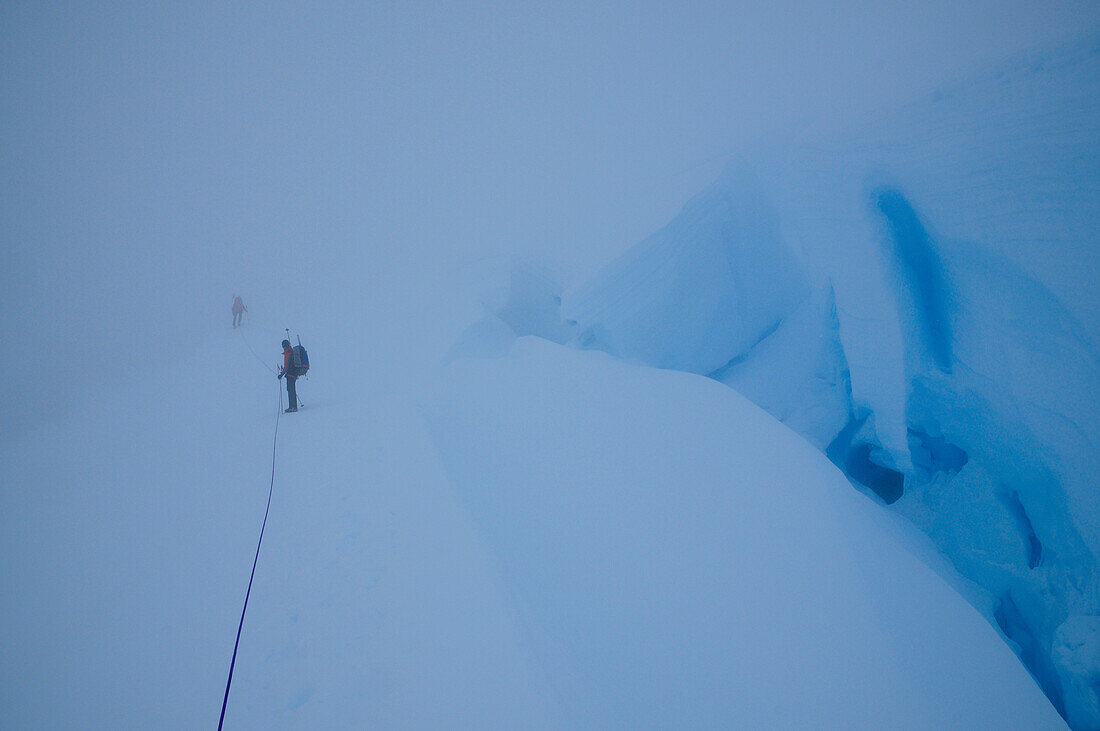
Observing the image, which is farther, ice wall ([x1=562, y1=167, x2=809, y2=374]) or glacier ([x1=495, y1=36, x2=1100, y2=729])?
ice wall ([x1=562, y1=167, x2=809, y2=374])

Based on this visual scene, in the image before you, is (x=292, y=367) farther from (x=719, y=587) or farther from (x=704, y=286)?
(x=719, y=587)

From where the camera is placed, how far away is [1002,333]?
3621 mm

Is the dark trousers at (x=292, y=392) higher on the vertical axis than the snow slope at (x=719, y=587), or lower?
higher

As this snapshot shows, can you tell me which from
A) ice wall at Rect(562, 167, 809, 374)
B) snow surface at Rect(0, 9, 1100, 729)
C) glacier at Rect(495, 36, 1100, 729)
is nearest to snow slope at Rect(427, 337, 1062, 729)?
snow surface at Rect(0, 9, 1100, 729)

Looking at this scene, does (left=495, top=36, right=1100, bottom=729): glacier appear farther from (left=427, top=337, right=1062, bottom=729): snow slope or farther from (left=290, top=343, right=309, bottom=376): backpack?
(left=290, top=343, right=309, bottom=376): backpack

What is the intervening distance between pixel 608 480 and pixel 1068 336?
366 cm

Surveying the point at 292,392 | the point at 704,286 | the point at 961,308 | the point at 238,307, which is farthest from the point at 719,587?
the point at 238,307

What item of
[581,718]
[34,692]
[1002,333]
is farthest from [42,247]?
[1002,333]

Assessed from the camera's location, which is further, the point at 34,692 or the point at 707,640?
the point at 707,640

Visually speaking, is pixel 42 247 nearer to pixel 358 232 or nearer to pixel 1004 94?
pixel 358 232

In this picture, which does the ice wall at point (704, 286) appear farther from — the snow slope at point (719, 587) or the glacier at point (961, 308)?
the snow slope at point (719, 587)

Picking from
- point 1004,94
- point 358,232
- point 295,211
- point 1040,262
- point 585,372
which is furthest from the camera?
point 295,211

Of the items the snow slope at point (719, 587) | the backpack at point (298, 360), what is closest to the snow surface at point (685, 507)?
the snow slope at point (719, 587)

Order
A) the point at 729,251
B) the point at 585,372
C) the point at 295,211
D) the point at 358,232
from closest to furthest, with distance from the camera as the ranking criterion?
1. the point at 585,372
2. the point at 729,251
3. the point at 358,232
4. the point at 295,211
